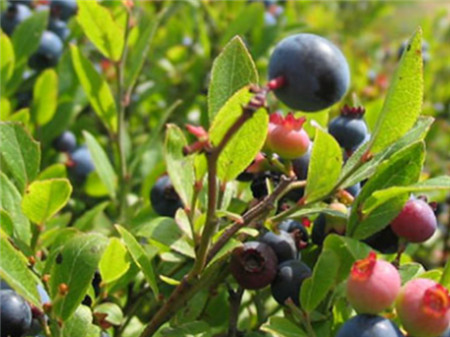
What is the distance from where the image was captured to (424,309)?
2.71 feet

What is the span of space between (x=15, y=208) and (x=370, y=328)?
0.65 m

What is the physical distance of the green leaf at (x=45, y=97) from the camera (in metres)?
1.76

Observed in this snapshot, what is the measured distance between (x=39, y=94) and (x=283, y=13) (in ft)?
3.75

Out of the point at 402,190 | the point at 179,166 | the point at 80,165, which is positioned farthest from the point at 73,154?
the point at 402,190

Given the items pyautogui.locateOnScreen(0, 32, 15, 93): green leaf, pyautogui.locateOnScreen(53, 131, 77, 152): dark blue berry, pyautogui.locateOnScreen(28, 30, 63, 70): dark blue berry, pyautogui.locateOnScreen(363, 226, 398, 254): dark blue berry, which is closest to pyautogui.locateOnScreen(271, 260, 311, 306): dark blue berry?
pyautogui.locateOnScreen(363, 226, 398, 254): dark blue berry

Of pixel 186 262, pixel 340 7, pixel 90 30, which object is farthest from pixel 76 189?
pixel 340 7

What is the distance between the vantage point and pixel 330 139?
952mm

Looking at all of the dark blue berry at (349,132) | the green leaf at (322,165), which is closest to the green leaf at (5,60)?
the dark blue berry at (349,132)

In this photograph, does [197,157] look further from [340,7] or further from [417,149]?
[340,7]

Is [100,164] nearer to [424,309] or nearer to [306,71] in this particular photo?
[306,71]

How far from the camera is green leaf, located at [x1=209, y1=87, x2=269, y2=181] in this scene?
861mm

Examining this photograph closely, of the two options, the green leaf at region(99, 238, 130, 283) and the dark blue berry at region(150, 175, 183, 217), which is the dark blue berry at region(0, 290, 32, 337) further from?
the dark blue berry at region(150, 175, 183, 217)

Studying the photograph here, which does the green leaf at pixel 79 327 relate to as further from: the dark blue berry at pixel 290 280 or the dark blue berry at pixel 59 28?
the dark blue berry at pixel 59 28

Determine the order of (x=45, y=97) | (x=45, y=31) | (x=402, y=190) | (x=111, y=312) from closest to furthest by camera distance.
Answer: (x=402, y=190) < (x=111, y=312) < (x=45, y=97) < (x=45, y=31)
